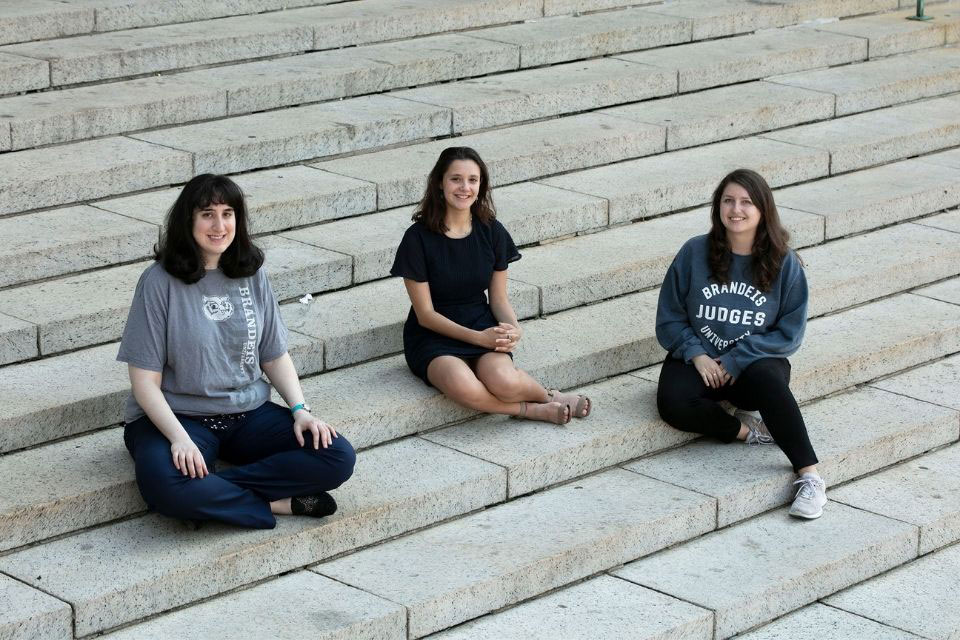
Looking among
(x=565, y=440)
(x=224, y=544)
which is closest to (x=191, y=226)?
(x=224, y=544)

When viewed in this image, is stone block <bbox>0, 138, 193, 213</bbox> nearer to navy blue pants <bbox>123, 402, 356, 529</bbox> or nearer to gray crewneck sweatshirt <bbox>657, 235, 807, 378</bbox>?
navy blue pants <bbox>123, 402, 356, 529</bbox>

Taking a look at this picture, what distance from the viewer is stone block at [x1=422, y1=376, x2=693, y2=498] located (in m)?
5.76

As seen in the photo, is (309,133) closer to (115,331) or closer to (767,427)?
(115,331)

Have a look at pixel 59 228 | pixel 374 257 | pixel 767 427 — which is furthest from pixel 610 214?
pixel 59 228

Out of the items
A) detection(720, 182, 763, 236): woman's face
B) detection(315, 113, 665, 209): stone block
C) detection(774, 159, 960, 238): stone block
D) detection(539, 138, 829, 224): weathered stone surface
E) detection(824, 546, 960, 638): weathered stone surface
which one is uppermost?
detection(720, 182, 763, 236): woman's face

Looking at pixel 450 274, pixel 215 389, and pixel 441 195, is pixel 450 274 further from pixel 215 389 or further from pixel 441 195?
pixel 215 389

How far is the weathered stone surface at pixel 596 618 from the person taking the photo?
502 cm

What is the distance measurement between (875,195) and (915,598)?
3.25 meters

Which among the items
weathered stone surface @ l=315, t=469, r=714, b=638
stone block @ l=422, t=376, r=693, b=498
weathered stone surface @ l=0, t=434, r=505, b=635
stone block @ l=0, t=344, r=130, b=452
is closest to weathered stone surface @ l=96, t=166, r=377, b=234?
stone block @ l=0, t=344, r=130, b=452

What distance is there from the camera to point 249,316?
17.0 feet

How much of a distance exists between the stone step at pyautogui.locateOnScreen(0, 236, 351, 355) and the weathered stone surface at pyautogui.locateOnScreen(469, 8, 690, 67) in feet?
9.32

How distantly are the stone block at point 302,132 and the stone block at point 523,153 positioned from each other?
0.10 meters

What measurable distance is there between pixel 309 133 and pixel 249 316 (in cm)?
252

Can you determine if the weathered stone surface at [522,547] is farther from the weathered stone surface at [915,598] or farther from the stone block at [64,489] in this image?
the stone block at [64,489]
